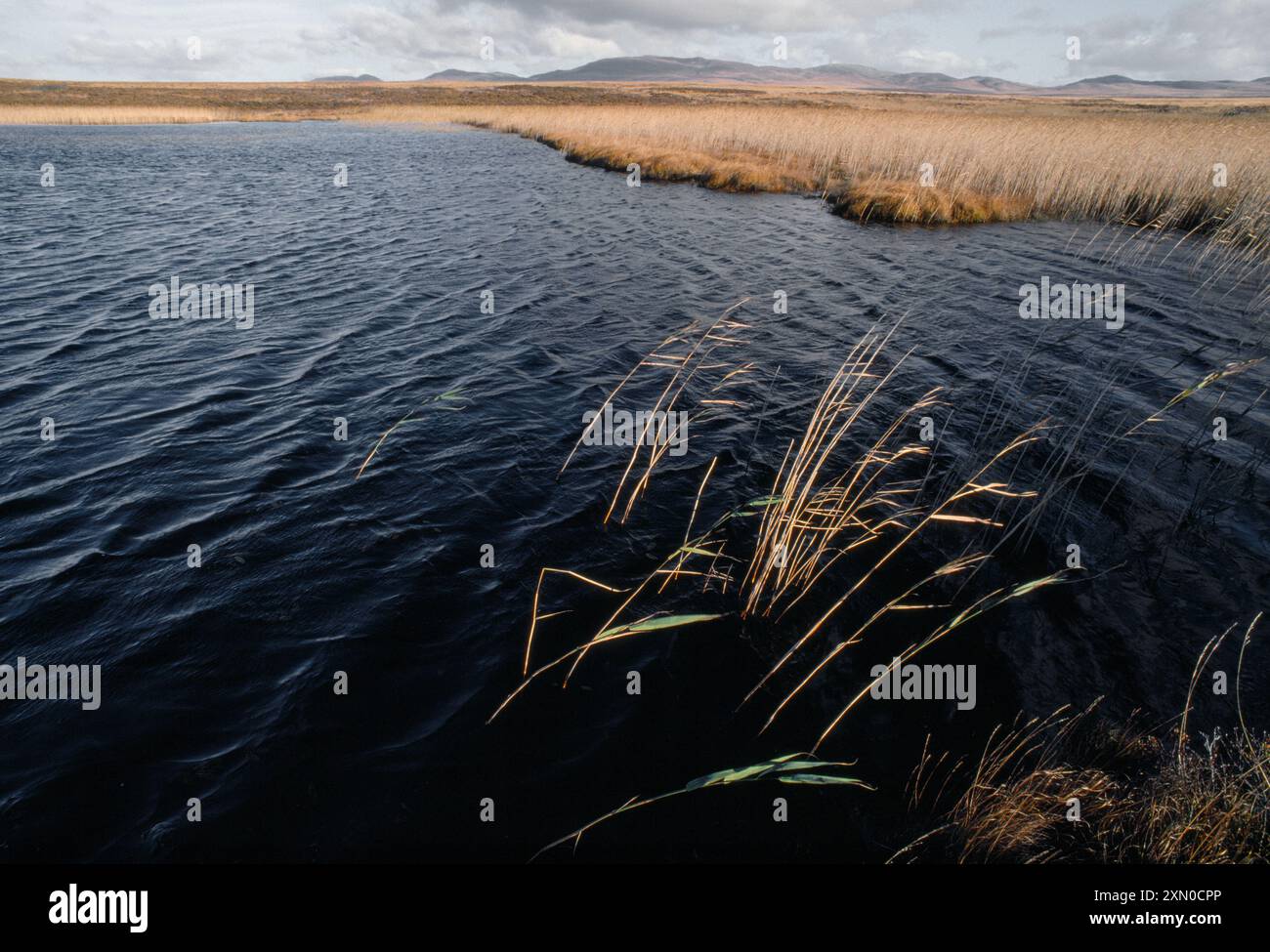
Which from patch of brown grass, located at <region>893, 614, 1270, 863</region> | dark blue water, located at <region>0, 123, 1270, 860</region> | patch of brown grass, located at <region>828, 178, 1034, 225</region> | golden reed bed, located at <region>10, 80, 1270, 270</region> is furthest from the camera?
patch of brown grass, located at <region>828, 178, 1034, 225</region>

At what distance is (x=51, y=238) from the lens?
17.4 metres

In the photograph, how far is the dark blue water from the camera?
397 centimetres

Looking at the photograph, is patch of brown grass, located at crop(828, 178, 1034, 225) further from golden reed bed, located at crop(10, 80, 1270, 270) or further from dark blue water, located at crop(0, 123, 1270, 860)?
dark blue water, located at crop(0, 123, 1270, 860)

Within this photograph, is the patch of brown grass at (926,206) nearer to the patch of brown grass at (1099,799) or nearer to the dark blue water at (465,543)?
the dark blue water at (465,543)

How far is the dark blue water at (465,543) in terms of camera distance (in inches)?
156

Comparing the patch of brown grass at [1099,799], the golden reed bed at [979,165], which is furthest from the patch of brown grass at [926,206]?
the patch of brown grass at [1099,799]

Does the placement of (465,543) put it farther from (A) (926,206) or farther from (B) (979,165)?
(B) (979,165)

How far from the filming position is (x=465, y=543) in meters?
6.26

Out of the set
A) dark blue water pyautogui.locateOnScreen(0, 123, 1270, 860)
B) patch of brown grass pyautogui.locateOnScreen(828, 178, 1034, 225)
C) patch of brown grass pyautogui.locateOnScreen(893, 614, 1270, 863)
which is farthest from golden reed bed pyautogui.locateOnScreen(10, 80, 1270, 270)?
patch of brown grass pyautogui.locateOnScreen(893, 614, 1270, 863)

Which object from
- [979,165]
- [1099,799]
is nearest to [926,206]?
[979,165]

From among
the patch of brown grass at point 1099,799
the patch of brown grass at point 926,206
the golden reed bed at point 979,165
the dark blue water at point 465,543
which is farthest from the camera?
the patch of brown grass at point 926,206
